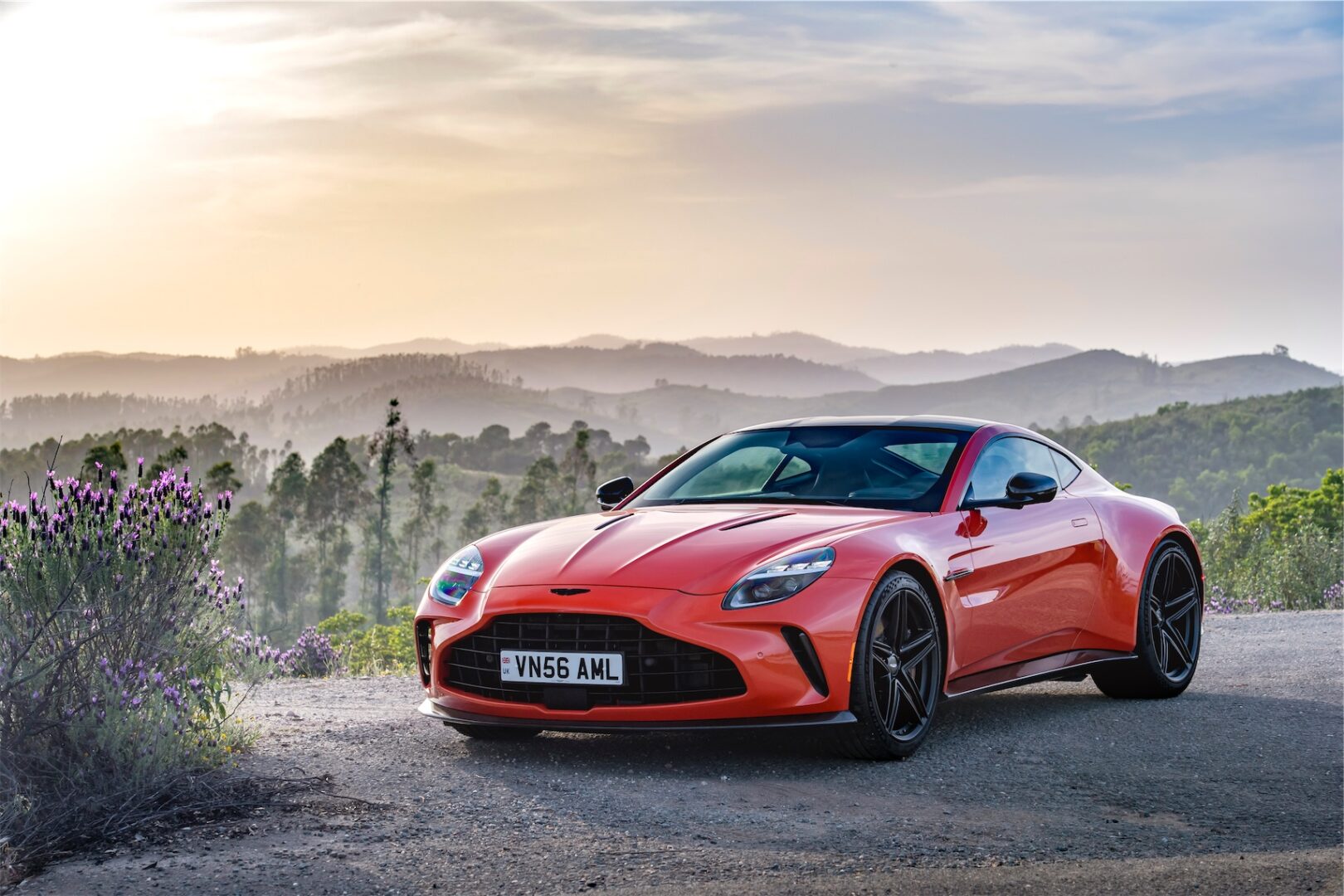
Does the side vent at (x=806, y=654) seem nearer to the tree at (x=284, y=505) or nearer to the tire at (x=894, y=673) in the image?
the tire at (x=894, y=673)

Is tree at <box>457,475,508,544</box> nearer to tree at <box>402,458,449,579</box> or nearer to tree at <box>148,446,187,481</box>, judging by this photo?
tree at <box>402,458,449,579</box>

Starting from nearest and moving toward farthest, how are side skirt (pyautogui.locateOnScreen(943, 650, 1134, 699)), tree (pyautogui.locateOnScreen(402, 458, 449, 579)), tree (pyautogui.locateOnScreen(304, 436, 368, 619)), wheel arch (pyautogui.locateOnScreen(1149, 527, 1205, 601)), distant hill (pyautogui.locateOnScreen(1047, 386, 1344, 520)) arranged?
1. side skirt (pyautogui.locateOnScreen(943, 650, 1134, 699))
2. wheel arch (pyautogui.locateOnScreen(1149, 527, 1205, 601))
3. distant hill (pyautogui.locateOnScreen(1047, 386, 1344, 520))
4. tree (pyautogui.locateOnScreen(304, 436, 368, 619))
5. tree (pyautogui.locateOnScreen(402, 458, 449, 579))

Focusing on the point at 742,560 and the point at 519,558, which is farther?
the point at 519,558

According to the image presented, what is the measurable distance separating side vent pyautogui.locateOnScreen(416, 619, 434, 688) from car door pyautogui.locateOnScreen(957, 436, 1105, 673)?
2.50 metres

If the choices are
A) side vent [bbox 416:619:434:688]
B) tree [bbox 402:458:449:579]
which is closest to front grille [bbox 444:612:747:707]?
side vent [bbox 416:619:434:688]

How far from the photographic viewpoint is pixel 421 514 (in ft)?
422

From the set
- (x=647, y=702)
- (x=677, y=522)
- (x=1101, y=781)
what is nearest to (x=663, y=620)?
(x=647, y=702)

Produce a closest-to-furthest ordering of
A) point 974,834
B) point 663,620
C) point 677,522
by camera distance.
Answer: point 974,834 → point 663,620 → point 677,522

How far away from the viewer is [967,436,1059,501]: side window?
24.6 feet

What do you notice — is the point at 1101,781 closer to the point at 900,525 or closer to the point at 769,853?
the point at 900,525

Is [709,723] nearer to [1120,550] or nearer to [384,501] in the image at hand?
[1120,550]

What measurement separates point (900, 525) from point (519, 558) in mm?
1745

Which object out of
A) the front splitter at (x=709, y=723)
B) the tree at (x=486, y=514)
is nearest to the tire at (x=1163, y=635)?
the front splitter at (x=709, y=723)

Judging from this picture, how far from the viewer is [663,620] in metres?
6.06
